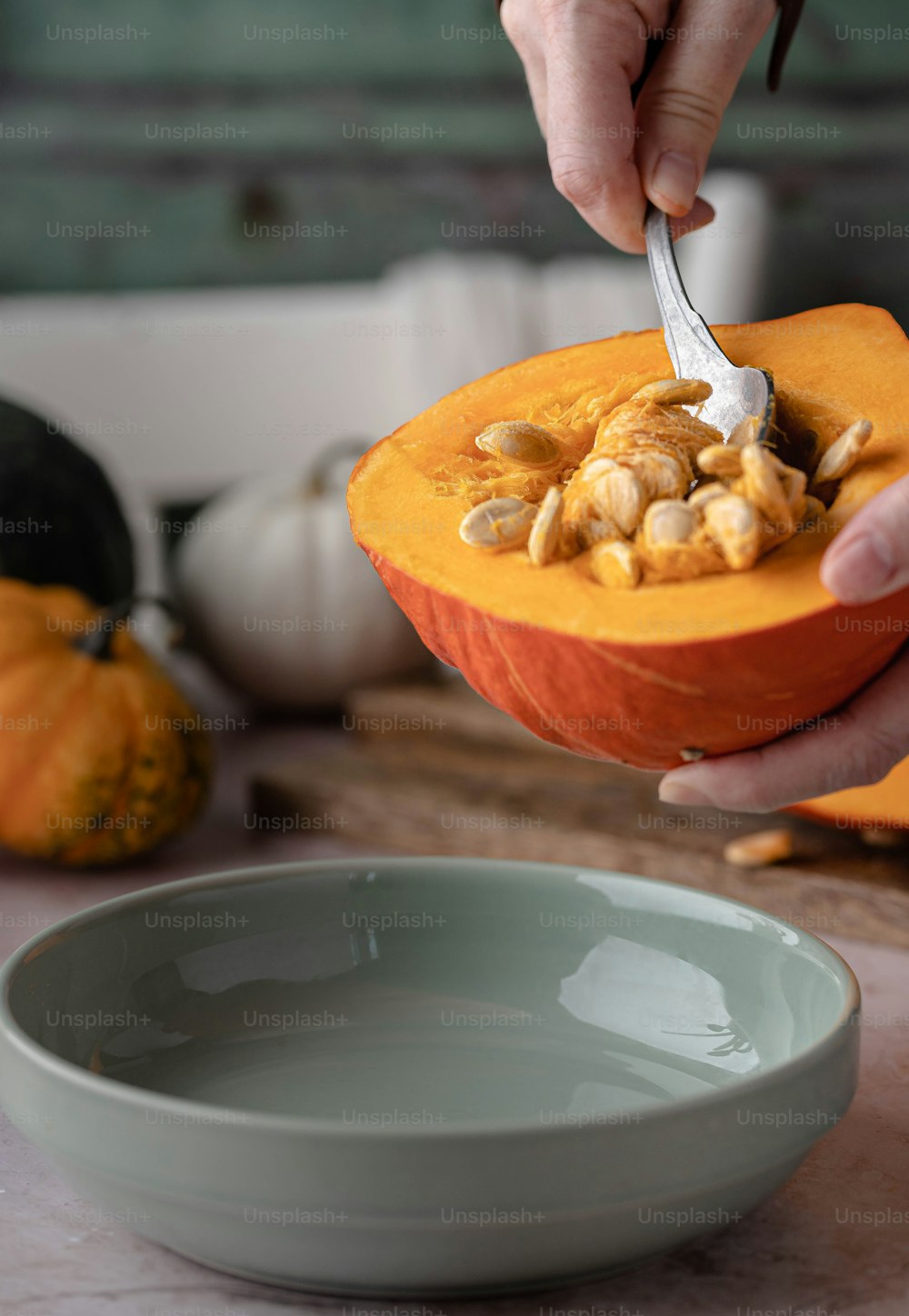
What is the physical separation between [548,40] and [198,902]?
533mm

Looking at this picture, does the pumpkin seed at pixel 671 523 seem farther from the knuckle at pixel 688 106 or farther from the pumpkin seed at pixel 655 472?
the knuckle at pixel 688 106

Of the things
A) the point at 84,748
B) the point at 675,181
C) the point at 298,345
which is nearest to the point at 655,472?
the point at 675,181

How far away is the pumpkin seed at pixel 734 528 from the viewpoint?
0.59m

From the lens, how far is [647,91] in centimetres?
87

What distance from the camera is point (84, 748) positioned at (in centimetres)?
107

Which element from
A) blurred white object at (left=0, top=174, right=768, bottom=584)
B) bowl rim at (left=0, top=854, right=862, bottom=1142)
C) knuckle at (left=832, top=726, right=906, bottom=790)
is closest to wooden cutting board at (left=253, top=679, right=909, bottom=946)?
knuckle at (left=832, top=726, right=906, bottom=790)

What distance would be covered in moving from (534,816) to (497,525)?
0.53m

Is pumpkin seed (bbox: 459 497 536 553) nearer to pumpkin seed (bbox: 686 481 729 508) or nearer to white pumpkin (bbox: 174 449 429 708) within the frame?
pumpkin seed (bbox: 686 481 729 508)

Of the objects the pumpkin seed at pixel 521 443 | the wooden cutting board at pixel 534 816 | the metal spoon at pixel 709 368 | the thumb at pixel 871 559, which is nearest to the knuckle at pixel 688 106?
the metal spoon at pixel 709 368

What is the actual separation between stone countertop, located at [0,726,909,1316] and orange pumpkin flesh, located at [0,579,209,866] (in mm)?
395

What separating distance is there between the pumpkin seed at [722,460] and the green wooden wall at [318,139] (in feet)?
5.98

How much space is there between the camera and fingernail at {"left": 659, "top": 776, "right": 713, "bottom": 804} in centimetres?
73

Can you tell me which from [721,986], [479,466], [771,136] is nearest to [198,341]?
[771,136]

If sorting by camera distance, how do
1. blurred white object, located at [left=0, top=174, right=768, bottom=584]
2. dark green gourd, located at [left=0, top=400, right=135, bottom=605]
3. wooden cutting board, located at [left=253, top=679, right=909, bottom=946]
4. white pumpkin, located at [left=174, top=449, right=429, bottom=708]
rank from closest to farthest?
1. wooden cutting board, located at [left=253, top=679, right=909, bottom=946]
2. dark green gourd, located at [left=0, top=400, right=135, bottom=605]
3. white pumpkin, located at [left=174, top=449, right=429, bottom=708]
4. blurred white object, located at [left=0, top=174, right=768, bottom=584]
